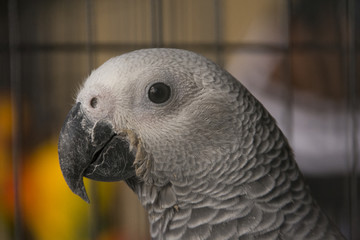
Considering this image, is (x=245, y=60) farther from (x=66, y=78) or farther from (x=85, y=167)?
(x=85, y=167)

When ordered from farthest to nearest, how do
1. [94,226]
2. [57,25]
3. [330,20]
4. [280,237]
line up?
[330,20] → [57,25] → [94,226] → [280,237]

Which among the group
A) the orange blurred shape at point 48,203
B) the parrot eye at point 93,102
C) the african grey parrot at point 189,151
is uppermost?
the parrot eye at point 93,102

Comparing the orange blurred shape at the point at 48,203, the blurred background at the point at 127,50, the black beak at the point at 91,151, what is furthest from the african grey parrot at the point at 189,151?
the orange blurred shape at the point at 48,203

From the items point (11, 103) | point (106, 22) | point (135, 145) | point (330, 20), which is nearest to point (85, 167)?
point (135, 145)

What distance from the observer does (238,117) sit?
1.93 feet

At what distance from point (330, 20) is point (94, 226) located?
1357mm

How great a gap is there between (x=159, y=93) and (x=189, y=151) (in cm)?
10

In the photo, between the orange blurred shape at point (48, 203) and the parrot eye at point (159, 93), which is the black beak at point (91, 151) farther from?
the orange blurred shape at point (48, 203)

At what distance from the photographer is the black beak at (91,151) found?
1.90ft

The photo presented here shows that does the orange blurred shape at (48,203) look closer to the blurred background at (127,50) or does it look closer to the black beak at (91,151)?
the blurred background at (127,50)

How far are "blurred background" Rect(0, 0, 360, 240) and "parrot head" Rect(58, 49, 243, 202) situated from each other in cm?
56

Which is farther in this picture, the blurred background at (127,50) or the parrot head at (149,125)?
the blurred background at (127,50)

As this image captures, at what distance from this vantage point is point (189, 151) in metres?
0.59

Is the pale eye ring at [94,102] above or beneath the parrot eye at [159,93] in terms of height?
beneath
